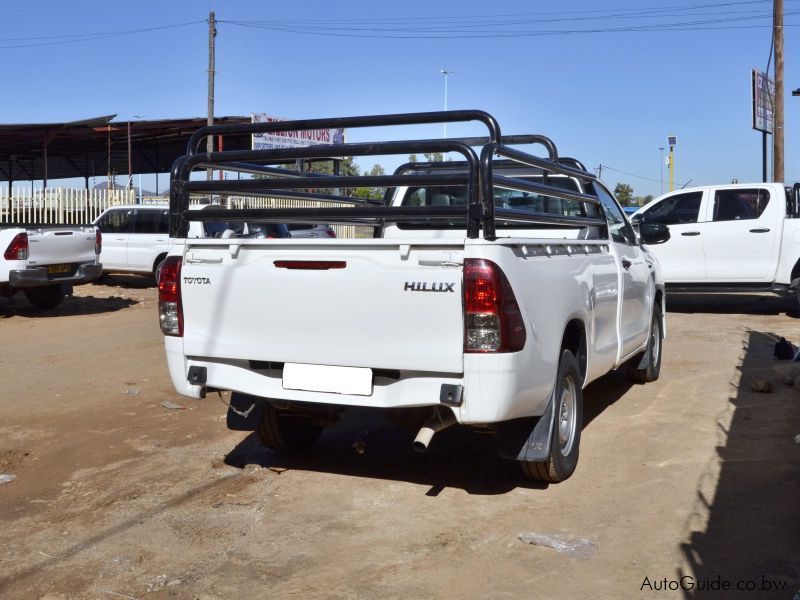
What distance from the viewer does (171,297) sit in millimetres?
4988

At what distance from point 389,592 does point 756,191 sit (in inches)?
441

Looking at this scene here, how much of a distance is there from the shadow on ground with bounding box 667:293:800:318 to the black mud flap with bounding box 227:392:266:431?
1005 cm

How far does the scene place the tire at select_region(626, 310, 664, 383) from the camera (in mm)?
7938

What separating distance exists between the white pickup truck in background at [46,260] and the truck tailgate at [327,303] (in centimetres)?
915

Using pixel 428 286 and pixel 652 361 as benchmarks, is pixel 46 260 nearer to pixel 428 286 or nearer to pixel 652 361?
pixel 652 361

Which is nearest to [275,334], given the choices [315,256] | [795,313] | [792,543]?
[315,256]

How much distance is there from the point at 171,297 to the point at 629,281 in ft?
11.6

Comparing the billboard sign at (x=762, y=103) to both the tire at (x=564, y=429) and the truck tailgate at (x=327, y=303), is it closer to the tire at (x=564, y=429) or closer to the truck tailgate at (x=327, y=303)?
the tire at (x=564, y=429)

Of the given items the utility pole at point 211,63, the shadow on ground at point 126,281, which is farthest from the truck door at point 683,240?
the utility pole at point 211,63

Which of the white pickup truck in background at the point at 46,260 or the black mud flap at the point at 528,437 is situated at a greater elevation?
the white pickup truck in background at the point at 46,260

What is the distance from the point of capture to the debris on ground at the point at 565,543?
13.4 ft

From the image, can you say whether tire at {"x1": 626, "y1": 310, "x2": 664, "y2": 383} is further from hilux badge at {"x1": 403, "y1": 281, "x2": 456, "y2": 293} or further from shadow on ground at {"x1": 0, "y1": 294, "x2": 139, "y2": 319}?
shadow on ground at {"x1": 0, "y1": 294, "x2": 139, "y2": 319}

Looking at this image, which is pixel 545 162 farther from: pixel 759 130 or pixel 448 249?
pixel 759 130

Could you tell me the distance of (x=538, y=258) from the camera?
4.67 metres
